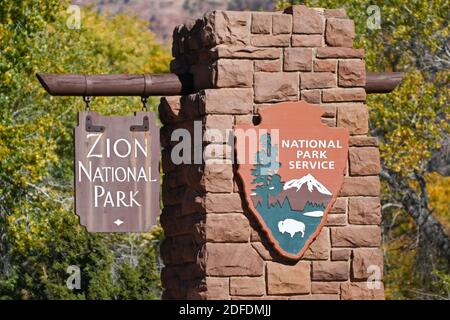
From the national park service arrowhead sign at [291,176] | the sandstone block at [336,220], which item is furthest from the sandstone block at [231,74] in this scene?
the sandstone block at [336,220]

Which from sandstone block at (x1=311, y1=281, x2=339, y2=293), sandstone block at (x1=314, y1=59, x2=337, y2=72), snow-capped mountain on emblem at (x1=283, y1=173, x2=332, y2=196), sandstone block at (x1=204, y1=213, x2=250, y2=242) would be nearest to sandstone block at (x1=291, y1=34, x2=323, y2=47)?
sandstone block at (x1=314, y1=59, x2=337, y2=72)

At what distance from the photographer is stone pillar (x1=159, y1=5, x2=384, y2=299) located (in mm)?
12141

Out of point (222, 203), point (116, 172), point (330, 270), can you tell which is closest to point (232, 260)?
point (222, 203)

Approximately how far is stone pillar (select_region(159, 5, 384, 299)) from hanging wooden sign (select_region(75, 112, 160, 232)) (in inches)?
14.3

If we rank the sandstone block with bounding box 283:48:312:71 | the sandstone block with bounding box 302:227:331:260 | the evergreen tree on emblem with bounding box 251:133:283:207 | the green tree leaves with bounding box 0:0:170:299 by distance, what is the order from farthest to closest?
the green tree leaves with bounding box 0:0:170:299, the sandstone block with bounding box 283:48:312:71, the sandstone block with bounding box 302:227:331:260, the evergreen tree on emblem with bounding box 251:133:283:207

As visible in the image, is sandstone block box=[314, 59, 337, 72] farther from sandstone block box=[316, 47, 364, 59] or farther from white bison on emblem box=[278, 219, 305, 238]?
white bison on emblem box=[278, 219, 305, 238]

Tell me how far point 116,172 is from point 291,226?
1.49 m

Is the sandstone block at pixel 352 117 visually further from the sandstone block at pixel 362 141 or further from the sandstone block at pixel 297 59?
the sandstone block at pixel 297 59

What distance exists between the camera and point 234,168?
12.2 metres

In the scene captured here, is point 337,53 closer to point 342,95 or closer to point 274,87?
point 342,95

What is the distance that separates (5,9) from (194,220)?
410 inches

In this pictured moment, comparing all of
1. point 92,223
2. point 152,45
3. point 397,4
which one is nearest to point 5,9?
point 397,4

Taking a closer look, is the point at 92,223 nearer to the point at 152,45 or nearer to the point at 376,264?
the point at 376,264

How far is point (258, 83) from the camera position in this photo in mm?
12312
